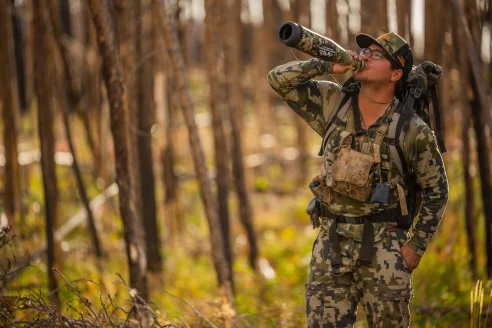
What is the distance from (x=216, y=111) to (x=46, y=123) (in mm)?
1656

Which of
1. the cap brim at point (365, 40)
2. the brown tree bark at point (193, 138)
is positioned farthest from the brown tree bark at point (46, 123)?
the cap brim at point (365, 40)

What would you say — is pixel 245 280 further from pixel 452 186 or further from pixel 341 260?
pixel 341 260

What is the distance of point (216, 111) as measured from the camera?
6559 millimetres

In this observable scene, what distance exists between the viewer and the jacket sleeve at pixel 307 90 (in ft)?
10.8

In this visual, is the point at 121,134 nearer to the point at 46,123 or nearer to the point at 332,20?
the point at 46,123

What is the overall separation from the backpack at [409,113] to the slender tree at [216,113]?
3007 millimetres

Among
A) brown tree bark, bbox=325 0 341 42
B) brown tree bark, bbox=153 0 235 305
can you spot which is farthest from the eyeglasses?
brown tree bark, bbox=325 0 341 42

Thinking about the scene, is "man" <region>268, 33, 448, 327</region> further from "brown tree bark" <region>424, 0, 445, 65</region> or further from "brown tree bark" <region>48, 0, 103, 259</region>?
"brown tree bark" <region>424, 0, 445, 65</region>

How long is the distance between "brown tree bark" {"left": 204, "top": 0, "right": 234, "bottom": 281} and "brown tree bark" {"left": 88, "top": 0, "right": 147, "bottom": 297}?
6.41ft

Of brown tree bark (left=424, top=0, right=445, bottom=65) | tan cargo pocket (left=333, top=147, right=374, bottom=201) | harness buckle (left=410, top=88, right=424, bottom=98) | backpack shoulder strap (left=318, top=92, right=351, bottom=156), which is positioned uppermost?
brown tree bark (left=424, top=0, right=445, bottom=65)

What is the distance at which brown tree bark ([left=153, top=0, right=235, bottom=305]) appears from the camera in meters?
4.99

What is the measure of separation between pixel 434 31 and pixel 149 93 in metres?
2.91

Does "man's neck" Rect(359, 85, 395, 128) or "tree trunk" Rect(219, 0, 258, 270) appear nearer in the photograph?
"man's neck" Rect(359, 85, 395, 128)

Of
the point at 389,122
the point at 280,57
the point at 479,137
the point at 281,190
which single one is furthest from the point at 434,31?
the point at 280,57
